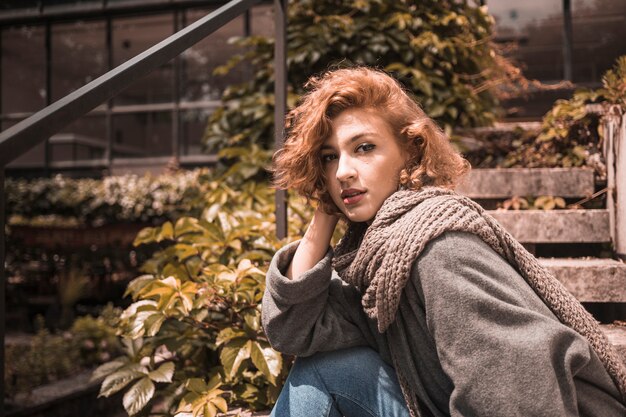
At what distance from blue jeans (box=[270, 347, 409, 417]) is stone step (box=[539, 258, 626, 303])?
1.05 metres

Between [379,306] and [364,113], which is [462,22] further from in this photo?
[379,306]

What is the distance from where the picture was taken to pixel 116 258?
5828 mm

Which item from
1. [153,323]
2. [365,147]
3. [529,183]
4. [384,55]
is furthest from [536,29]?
[153,323]

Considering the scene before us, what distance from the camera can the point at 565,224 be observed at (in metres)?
2.50

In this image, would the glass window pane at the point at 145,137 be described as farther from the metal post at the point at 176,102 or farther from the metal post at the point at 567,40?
the metal post at the point at 567,40

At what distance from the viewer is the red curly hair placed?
1.48 meters

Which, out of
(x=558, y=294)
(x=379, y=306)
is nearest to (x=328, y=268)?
(x=379, y=306)

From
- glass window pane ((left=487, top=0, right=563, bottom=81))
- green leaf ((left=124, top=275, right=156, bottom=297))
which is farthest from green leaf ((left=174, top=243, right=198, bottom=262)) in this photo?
glass window pane ((left=487, top=0, right=563, bottom=81))

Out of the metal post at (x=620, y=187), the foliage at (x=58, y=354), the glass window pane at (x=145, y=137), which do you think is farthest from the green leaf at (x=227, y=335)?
the glass window pane at (x=145, y=137)

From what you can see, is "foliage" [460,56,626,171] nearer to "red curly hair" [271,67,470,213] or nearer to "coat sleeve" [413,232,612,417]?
"red curly hair" [271,67,470,213]

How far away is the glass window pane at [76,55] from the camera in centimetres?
909

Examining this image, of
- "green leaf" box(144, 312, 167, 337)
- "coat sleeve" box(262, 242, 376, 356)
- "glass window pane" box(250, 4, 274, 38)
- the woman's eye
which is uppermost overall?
"glass window pane" box(250, 4, 274, 38)

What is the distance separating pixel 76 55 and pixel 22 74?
126cm

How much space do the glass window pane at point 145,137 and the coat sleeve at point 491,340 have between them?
7.75 metres
